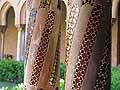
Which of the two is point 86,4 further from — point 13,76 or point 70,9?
point 13,76

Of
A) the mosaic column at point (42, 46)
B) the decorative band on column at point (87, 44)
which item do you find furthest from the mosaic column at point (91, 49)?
the mosaic column at point (42, 46)

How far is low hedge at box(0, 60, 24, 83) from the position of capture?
19.0 meters

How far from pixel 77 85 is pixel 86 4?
36 cm

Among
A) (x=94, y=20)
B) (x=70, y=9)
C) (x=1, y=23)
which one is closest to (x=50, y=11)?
(x=70, y=9)

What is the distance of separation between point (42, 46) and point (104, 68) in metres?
0.51

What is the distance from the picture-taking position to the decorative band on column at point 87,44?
1467 mm

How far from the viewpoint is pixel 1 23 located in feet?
78.9

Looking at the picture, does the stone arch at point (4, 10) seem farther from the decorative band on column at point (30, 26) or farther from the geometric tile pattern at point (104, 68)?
the geometric tile pattern at point (104, 68)

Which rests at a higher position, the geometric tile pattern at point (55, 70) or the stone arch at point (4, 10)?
the stone arch at point (4, 10)

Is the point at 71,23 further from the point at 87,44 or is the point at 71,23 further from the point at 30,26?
the point at 30,26

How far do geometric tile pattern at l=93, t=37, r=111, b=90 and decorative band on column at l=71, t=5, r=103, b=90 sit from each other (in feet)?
0.20

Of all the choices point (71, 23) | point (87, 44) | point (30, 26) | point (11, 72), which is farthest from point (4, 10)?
point (87, 44)

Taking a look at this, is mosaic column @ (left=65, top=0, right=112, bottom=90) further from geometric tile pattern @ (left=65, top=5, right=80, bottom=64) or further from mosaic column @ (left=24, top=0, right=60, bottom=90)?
mosaic column @ (left=24, top=0, right=60, bottom=90)

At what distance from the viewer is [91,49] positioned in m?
1.47
